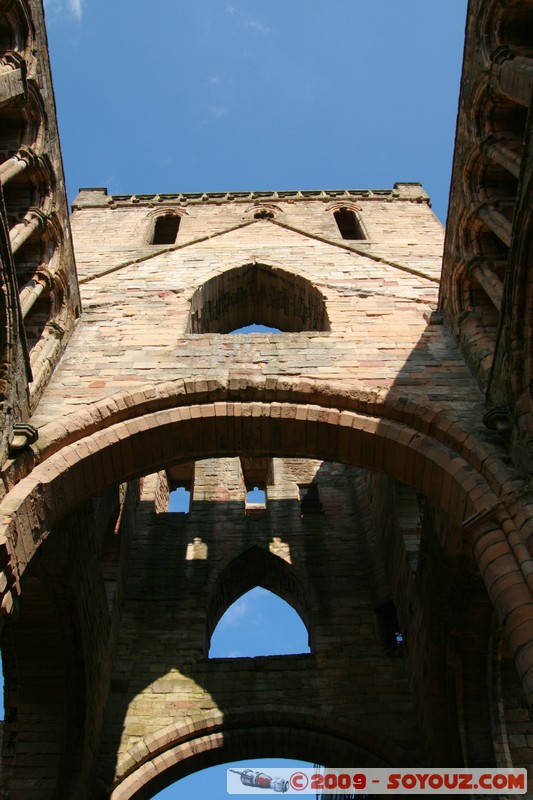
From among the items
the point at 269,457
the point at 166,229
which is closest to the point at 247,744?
the point at 269,457

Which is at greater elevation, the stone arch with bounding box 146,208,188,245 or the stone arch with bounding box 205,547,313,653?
the stone arch with bounding box 146,208,188,245

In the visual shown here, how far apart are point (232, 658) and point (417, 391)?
4.89 meters

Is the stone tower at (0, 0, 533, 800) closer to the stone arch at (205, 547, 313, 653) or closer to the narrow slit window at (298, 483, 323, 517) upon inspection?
the stone arch at (205, 547, 313, 653)

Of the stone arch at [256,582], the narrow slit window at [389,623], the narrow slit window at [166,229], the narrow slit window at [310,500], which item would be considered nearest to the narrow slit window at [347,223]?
the narrow slit window at [166,229]

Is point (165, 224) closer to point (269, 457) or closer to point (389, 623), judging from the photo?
point (269, 457)

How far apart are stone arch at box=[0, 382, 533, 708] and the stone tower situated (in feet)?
0.07

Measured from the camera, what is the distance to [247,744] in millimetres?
8117

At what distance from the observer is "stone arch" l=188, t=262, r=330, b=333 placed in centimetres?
920

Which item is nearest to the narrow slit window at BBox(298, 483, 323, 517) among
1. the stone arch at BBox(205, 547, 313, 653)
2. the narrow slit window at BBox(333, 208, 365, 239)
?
the stone arch at BBox(205, 547, 313, 653)

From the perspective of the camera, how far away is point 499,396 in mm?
5590

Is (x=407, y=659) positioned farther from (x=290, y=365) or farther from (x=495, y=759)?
(x=290, y=365)

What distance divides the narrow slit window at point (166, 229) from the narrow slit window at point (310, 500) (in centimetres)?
520

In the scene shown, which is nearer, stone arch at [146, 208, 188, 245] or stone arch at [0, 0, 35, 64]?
stone arch at [0, 0, 35, 64]

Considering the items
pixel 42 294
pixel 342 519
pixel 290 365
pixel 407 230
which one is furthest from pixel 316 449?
pixel 407 230
